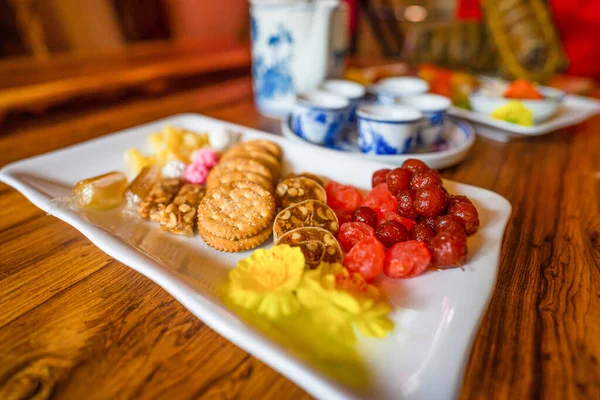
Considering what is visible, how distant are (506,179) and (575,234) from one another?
0.79 feet

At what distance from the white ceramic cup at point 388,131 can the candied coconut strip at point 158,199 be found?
45cm

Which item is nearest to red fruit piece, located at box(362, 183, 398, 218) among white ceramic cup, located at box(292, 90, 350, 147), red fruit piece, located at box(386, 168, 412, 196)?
red fruit piece, located at box(386, 168, 412, 196)

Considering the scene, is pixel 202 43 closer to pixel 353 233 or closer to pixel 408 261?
pixel 353 233

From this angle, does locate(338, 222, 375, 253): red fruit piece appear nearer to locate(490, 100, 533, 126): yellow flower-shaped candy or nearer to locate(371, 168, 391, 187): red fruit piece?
locate(371, 168, 391, 187): red fruit piece

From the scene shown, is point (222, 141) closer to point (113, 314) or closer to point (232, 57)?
point (113, 314)

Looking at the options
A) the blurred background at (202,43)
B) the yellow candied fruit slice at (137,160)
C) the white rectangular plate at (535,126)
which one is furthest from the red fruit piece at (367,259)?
the blurred background at (202,43)

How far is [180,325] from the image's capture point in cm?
49

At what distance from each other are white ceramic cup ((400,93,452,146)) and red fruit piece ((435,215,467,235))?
1.46 feet

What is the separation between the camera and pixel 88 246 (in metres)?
0.64

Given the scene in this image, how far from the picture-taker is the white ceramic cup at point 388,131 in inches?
33.5

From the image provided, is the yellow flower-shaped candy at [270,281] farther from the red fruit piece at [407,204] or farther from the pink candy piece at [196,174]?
the pink candy piece at [196,174]

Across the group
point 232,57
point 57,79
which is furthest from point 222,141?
point 232,57

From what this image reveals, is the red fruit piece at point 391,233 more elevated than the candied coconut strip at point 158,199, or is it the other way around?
the red fruit piece at point 391,233

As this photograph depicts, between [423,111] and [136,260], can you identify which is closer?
[136,260]
